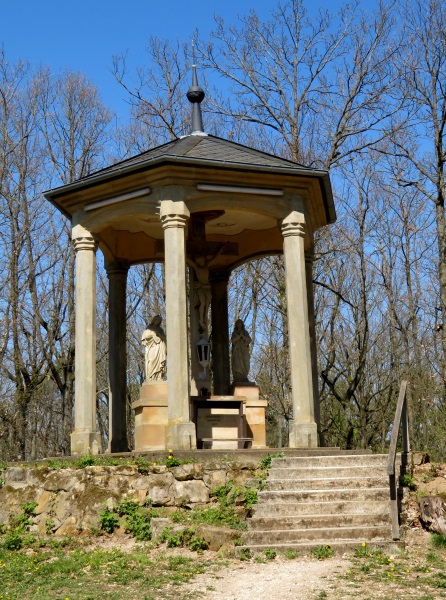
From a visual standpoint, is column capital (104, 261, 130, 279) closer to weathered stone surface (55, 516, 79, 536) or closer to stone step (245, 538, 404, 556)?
weathered stone surface (55, 516, 79, 536)

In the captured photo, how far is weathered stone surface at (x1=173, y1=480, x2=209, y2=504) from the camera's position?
1138 centimetres

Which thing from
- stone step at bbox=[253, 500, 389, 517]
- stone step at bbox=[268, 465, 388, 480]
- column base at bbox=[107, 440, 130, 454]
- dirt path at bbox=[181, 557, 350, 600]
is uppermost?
column base at bbox=[107, 440, 130, 454]

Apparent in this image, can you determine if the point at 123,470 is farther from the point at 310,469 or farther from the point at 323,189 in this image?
the point at 323,189

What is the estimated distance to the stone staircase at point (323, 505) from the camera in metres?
9.73

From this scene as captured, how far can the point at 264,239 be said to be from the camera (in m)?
17.7

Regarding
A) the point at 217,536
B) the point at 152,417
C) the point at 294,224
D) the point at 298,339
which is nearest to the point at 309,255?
the point at 294,224

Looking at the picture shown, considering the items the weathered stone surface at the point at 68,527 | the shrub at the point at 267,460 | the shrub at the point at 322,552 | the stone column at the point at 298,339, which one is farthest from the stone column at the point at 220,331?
the shrub at the point at 322,552

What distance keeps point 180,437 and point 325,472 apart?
100 inches

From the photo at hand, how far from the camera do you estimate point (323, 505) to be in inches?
408

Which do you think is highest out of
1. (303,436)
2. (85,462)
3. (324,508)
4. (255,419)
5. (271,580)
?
(255,419)

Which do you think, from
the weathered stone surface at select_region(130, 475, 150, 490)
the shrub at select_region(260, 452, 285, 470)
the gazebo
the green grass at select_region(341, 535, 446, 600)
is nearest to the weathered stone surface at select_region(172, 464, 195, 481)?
the weathered stone surface at select_region(130, 475, 150, 490)

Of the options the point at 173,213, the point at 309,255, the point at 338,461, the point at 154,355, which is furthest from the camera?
the point at 309,255

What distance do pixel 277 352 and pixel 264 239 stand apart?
44.5 feet

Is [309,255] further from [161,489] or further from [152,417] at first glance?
[161,489]
